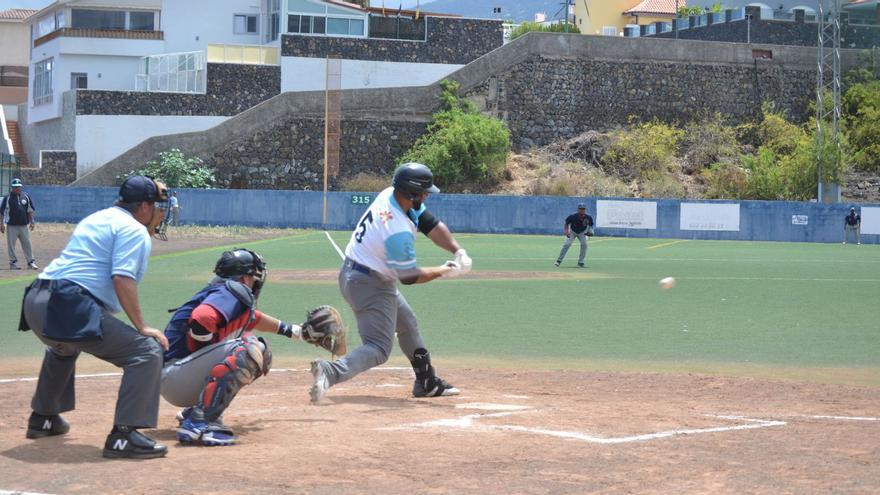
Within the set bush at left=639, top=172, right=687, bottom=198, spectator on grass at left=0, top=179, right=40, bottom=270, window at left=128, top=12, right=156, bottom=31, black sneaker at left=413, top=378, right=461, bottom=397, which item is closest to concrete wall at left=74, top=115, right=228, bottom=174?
window at left=128, top=12, right=156, bottom=31

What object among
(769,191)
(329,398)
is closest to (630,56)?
(769,191)

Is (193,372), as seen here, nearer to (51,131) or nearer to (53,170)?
(53,170)

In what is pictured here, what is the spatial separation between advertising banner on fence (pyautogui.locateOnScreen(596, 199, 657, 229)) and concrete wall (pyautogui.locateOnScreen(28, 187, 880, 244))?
27 cm

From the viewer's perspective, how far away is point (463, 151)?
61719 mm

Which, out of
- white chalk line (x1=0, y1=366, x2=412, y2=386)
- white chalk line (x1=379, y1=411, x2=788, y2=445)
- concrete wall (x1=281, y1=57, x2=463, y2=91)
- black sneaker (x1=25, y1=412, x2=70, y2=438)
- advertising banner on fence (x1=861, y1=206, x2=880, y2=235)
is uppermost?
concrete wall (x1=281, y1=57, x2=463, y2=91)

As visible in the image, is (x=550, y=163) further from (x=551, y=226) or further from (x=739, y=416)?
(x=739, y=416)

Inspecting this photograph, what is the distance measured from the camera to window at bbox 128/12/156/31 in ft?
231

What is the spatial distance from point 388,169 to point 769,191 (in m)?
19.9

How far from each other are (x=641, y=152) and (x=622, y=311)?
4619cm

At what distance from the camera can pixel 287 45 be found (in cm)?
6750

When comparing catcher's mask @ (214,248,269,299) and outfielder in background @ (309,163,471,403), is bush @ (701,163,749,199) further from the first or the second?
catcher's mask @ (214,248,269,299)

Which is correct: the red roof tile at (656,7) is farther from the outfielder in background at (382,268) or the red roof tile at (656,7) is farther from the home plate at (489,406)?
the outfielder in background at (382,268)

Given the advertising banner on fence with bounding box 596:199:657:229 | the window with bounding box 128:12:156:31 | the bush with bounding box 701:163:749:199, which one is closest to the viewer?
the advertising banner on fence with bounding box 596:199:657:229

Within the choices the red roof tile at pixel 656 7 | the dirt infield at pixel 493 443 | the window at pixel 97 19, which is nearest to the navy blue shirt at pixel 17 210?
the dirt infield at pixel 493 443
